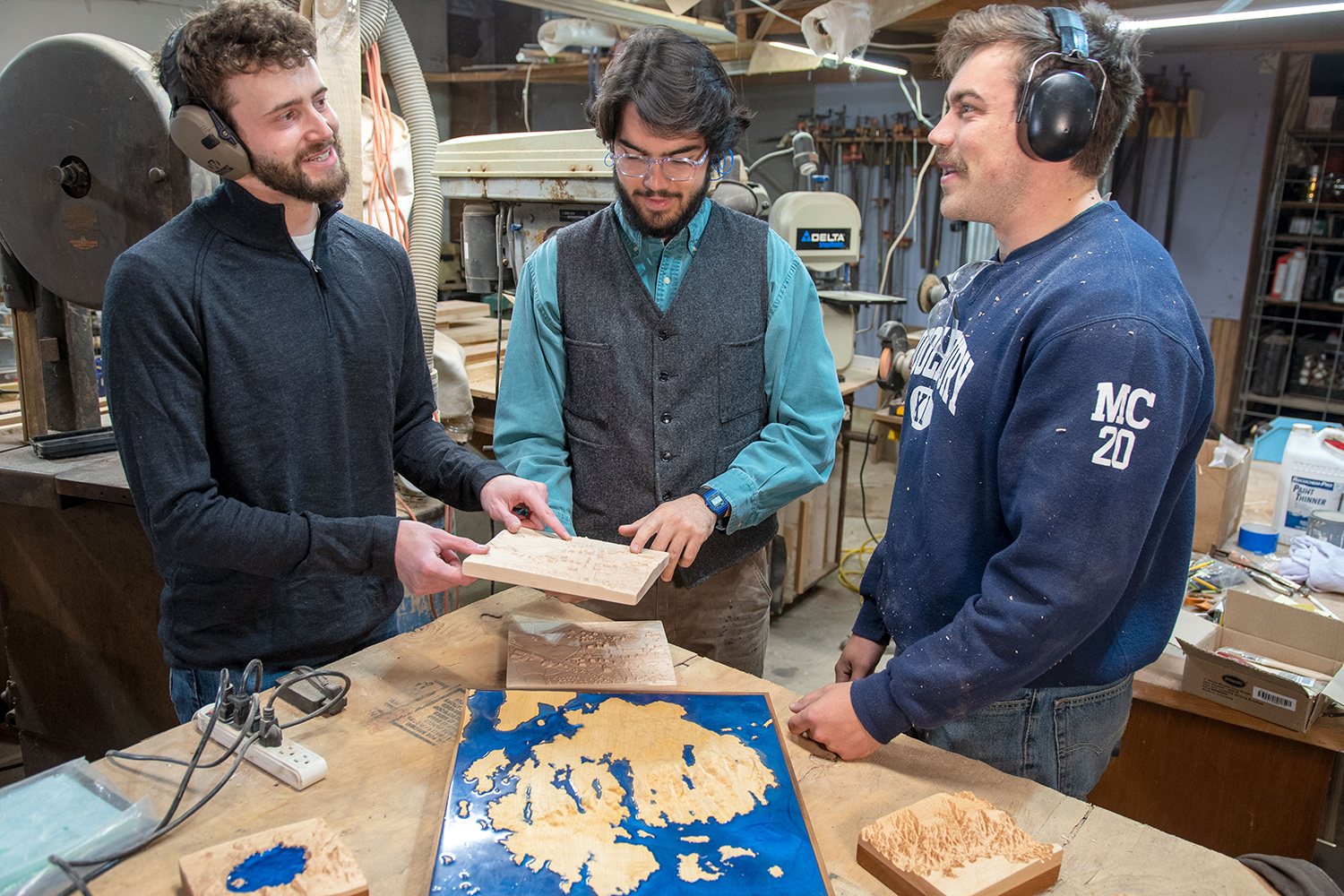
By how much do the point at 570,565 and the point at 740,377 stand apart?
558 mm

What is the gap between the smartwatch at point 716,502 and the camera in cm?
157

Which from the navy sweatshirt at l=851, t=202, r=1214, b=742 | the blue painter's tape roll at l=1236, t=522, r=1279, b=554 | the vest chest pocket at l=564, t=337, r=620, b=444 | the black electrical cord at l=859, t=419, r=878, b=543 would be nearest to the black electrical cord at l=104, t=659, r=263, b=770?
the vest chest pocket at l=564, t=337, r=620, b=444

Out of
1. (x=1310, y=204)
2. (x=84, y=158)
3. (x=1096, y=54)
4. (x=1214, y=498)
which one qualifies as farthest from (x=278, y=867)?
(x=1310, y=204)

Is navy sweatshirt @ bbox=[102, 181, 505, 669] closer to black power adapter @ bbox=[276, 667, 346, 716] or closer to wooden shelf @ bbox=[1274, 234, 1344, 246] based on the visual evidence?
black power adapter @ bbox=[276, 667, 346, 716]

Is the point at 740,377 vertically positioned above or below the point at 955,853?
above

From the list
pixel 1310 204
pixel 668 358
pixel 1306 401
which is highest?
pixel 1310 204

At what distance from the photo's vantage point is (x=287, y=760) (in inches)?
44.0

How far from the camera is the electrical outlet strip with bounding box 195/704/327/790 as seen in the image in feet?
3.61

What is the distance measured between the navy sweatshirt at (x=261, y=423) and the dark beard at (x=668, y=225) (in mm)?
441

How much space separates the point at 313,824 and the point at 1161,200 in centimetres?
608

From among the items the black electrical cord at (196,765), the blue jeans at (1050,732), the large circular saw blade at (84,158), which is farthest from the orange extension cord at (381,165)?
the blue jeans at (1050,732)

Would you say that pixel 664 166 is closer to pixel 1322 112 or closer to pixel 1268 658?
pixel 1268 658

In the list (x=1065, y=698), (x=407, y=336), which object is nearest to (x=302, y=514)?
(x=407, y=336)

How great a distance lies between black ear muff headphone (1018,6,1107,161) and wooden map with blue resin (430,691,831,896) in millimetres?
865
